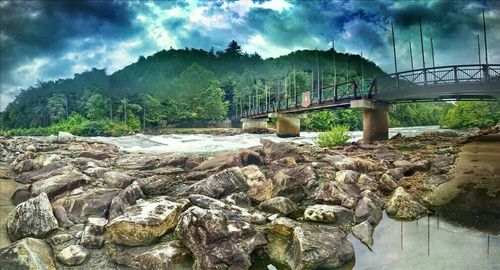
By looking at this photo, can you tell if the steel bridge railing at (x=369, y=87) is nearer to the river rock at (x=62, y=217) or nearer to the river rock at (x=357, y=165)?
the river rock at (x=357, y=165)

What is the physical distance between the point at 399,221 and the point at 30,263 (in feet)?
11.0

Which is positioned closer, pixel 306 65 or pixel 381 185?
pixel 381 185

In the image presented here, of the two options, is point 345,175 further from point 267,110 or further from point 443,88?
point 267,110

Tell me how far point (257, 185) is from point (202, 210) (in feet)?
4.41

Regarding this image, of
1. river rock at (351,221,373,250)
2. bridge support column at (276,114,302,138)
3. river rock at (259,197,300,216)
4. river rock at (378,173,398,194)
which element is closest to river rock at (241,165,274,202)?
river rock at (259,197,300,216)

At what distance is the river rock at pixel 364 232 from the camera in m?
2.76

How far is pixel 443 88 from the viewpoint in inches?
287

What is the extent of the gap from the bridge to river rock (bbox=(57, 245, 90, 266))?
24.0ft

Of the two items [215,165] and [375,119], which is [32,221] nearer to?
[215,165]

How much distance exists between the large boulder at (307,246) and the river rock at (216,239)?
168 millimetres

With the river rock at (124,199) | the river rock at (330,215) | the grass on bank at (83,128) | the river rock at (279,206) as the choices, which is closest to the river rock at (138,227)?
the river rock at (124,199)

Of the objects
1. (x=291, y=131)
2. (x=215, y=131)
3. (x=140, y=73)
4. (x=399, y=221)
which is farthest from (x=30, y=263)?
(x=291, y=131)

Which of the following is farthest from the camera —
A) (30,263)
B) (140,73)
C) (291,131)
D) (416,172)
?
(291,131)

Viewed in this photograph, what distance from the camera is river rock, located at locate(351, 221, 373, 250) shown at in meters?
2.76
